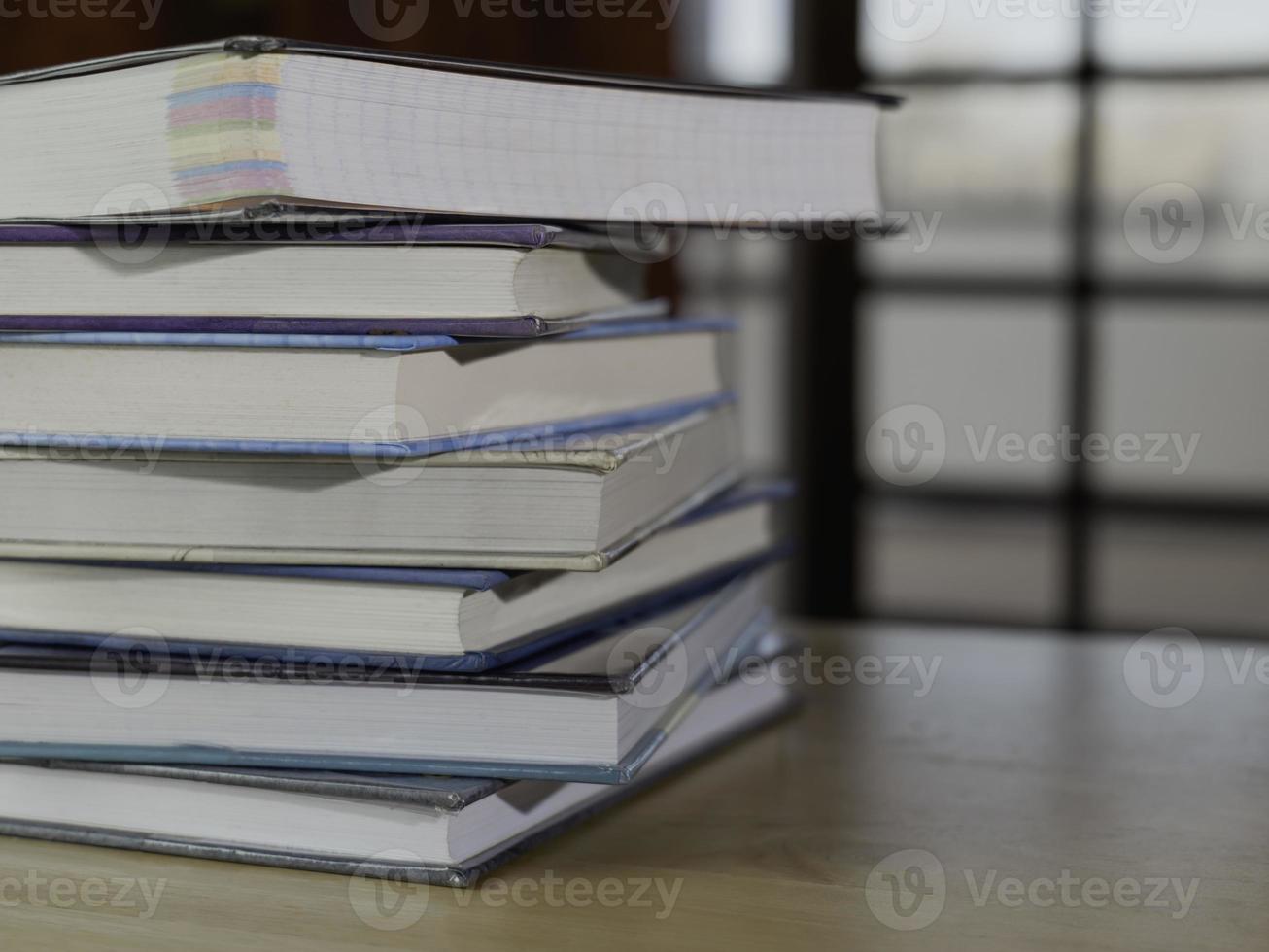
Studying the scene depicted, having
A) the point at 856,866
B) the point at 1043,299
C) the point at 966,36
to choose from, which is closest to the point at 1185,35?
the point at 966,36

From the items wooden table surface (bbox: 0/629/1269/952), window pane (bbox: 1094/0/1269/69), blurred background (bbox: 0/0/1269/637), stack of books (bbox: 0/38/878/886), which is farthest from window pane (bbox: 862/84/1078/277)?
stack of books (bbox: 0/38/878/886)

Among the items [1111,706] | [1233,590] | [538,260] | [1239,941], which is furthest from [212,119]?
[1233,590]

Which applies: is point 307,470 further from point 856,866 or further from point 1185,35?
point 1185,35

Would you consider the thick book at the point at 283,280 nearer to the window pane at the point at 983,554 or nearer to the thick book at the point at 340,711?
the thick book at the point at 340,711

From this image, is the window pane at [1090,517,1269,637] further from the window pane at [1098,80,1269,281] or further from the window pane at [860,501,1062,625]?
the window pane at [1098,80,1269,281]

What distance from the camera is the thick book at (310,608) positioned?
23.2 inches

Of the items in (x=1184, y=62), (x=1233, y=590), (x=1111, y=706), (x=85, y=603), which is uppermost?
(x=1184, y=62)

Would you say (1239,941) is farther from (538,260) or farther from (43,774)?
(43,774)

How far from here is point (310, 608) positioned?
606 millimetres

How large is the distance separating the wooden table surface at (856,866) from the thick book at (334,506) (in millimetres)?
128

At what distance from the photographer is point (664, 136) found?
0.70 meters

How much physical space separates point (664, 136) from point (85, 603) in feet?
1.09

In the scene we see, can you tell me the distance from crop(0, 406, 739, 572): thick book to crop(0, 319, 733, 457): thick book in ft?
0.04

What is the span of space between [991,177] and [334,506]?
2513 mm
